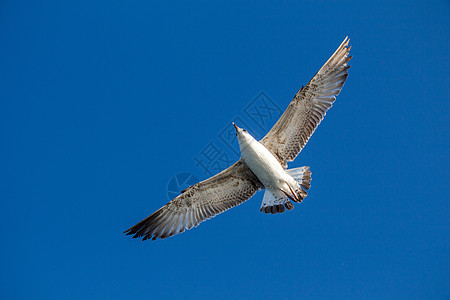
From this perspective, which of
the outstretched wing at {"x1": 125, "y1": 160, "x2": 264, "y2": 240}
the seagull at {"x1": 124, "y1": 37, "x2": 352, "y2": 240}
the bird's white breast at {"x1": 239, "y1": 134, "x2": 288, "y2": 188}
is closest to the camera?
the bird's white breast at {"x1": 239, "y1": 134, "x2": 288, "y2": 188}

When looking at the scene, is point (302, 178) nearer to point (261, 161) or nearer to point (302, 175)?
point (302, 175)

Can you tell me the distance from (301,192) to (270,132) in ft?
4.96

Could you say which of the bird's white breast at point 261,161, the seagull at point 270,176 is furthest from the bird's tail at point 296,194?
the bird's white breast at point 261,161

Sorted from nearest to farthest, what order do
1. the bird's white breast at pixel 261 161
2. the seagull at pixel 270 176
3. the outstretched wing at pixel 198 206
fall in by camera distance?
the bird's white breast at pixel 261 161
the seagull at pixel 270 176
the outstretched wing at pixel 198 206

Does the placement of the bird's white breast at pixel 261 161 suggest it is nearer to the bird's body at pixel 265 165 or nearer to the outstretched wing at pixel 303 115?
the bird's body at pixel 265 165

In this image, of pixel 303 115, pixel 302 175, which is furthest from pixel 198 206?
pixel 303 115

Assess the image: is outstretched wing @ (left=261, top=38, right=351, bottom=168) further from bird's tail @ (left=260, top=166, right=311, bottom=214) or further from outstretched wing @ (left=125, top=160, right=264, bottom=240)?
outstretched wing @ (left=125, top=160, right=264, bottom=240)

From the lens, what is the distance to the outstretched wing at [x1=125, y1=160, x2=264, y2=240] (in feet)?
30.5

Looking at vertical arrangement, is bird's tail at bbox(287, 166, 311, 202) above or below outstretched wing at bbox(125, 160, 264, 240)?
below

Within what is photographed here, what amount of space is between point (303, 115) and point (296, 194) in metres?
1.78

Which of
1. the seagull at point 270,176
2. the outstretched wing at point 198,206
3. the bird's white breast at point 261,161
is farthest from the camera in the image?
the outstretched wing at point 198,206

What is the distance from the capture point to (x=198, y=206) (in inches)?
369

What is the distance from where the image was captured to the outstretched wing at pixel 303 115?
916 centimetres

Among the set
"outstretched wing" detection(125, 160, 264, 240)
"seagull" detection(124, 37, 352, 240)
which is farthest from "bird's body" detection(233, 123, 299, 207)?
"outstretched wing" detection(125, 160, 264, 240)
